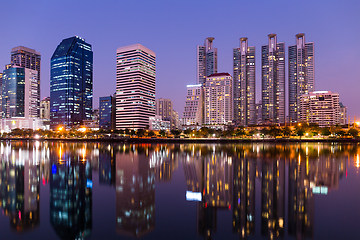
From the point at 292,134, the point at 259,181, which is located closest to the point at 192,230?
the point at 259,181

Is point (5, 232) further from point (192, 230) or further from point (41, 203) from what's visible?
point (192, 230)

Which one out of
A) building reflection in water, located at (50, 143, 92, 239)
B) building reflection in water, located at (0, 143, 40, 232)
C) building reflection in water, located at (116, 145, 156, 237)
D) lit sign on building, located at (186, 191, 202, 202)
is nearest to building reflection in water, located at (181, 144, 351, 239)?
lit sign on building, located at (186, 191, 202, 202)

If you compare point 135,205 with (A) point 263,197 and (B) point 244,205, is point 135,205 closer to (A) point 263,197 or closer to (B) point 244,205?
(B) point 244,205

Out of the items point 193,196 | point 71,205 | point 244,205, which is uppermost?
point 244,205

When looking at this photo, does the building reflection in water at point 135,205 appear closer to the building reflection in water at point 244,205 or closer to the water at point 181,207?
the water at point 181,207

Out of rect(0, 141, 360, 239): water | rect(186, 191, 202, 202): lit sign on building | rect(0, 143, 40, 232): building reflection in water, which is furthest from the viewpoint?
rect(186, 191, 202, 202): lit sign on building

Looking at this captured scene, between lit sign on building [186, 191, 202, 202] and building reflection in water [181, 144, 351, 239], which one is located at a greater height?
building reflection in water [181, 144, 351, 239]

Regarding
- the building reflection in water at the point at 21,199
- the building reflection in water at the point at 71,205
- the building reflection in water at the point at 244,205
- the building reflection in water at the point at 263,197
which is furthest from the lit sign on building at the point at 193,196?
the building reflection in water at the point at 21,199

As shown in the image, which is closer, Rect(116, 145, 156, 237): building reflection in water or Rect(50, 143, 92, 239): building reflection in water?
Rect(50, 143, 92, 239): building reflection in water

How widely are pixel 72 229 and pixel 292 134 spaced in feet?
500

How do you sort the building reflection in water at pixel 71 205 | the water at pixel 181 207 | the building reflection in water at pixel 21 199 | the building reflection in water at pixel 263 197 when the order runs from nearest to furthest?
the water at pixel 181 207 → the building reflection in water at pixel 71 205 → the building reflection in water at pixel 263 197 → the building reflection in water at pixel 21 199

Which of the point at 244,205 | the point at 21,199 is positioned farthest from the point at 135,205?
the point at 21,199

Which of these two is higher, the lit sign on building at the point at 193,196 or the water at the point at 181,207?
the water at the point at 181,207

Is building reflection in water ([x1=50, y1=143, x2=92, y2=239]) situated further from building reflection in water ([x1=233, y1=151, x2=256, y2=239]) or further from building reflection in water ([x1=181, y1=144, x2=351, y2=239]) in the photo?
building reflection in water ([x1=233, y1=151, x2=256, y2=239])
